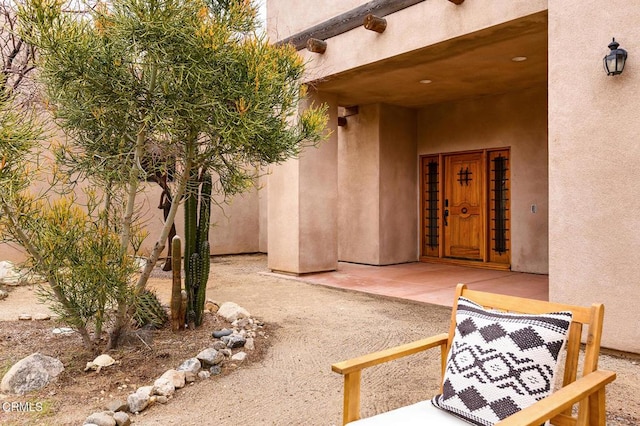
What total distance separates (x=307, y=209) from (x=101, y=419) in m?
4.87

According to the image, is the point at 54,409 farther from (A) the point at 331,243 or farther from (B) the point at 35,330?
(A) the point at 331,243

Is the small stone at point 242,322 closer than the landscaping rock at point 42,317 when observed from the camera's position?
Yes

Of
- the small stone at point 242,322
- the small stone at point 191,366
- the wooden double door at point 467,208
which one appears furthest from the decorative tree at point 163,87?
the wooden double door at point 467,208

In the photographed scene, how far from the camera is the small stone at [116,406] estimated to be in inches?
100

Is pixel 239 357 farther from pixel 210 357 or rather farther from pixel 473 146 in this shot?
pixel 473 146

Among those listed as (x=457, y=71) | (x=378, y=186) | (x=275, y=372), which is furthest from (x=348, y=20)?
(x=275, y=372)

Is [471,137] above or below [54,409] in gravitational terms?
above

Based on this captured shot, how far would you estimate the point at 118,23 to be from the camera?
2680 millimetres

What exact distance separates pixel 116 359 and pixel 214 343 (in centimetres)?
71

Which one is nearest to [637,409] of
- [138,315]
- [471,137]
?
[138,315]

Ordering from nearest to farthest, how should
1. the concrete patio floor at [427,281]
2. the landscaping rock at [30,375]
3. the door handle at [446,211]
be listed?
1. the landscaping rock at [30,375]
2. the concrete patio floor at [427,281]
3. the door handle at [446,211]

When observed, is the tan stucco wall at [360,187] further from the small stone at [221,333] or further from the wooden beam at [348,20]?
the small stone at [221,333]

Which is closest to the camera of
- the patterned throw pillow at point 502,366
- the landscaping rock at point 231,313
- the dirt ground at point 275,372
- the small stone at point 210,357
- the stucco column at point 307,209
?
the patterned throw pillow at point 502,366

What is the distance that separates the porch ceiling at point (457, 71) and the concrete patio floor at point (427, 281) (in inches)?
110
